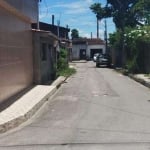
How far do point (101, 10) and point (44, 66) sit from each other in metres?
36.5

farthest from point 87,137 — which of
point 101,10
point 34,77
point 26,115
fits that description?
point 101,10

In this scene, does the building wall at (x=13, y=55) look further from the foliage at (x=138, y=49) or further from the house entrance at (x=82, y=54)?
the house entrance at (x=82, y=54)

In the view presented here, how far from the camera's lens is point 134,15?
2343 inches

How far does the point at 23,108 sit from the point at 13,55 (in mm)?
3999

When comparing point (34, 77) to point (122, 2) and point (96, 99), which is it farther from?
point (122, 2)

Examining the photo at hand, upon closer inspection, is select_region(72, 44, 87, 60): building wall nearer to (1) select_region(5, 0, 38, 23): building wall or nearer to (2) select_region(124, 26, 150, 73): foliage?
(2) select_region(124, 26, 150, 73): foliage

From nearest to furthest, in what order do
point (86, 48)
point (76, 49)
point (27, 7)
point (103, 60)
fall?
1. point (27, 7)
2. point (103, 60)
3. point (76, 49)
4. point (86, 48)

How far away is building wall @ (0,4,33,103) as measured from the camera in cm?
1672

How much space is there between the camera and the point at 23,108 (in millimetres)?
15383

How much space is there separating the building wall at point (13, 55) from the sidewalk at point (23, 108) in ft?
1.88

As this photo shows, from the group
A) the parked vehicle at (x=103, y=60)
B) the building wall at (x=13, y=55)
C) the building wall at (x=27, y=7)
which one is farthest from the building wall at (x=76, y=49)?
the building wall at (x=13, y=55)

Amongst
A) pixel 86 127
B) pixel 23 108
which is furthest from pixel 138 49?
pixel 86 127

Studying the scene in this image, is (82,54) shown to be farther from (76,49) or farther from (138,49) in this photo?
(138,49)

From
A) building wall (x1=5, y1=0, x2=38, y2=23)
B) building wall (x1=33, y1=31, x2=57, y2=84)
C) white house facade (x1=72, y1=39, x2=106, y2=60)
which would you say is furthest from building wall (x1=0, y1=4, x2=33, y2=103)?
white house facade (x1=72, y1=39, x2=106, y2=60)
